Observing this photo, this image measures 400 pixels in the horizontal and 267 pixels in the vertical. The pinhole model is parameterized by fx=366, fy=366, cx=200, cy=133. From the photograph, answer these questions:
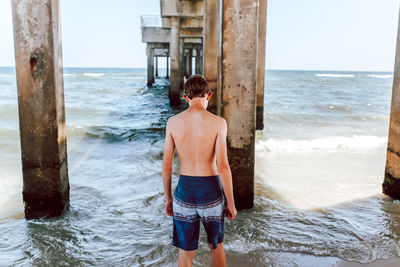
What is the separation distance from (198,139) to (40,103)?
198 centimetres

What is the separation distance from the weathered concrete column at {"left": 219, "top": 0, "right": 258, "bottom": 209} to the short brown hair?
146 centimetres

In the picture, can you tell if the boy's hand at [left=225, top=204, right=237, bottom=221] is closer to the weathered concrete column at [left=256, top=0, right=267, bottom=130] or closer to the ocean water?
the ocean water

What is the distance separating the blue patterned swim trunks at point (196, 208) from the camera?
233 cm

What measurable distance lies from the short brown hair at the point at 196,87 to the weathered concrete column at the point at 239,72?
1.46 m

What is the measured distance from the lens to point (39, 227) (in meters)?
3.74

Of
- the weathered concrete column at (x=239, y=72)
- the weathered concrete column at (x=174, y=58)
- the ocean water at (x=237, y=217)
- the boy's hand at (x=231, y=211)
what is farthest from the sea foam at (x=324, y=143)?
the weathered concrete column at (x=174, y=58)

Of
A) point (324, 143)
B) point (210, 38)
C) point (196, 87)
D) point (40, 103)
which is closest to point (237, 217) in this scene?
point (196, 87)

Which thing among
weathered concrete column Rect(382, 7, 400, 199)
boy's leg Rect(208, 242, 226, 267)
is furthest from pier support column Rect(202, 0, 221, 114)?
boy's leg Rect(208, 242, 226, 267)

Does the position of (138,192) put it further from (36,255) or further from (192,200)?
(192,200)

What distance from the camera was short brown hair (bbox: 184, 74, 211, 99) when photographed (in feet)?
7.66

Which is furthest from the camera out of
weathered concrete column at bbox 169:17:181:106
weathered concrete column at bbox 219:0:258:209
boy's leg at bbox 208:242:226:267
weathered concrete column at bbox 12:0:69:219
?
weathered concrete column at bbox 169:17:181:106

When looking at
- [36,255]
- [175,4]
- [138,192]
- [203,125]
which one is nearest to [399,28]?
[203,125]

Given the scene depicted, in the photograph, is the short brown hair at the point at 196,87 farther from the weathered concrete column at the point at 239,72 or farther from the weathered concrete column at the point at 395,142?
the weathered concrete column at the point at 395,142

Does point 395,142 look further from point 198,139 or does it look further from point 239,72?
point 198,139
